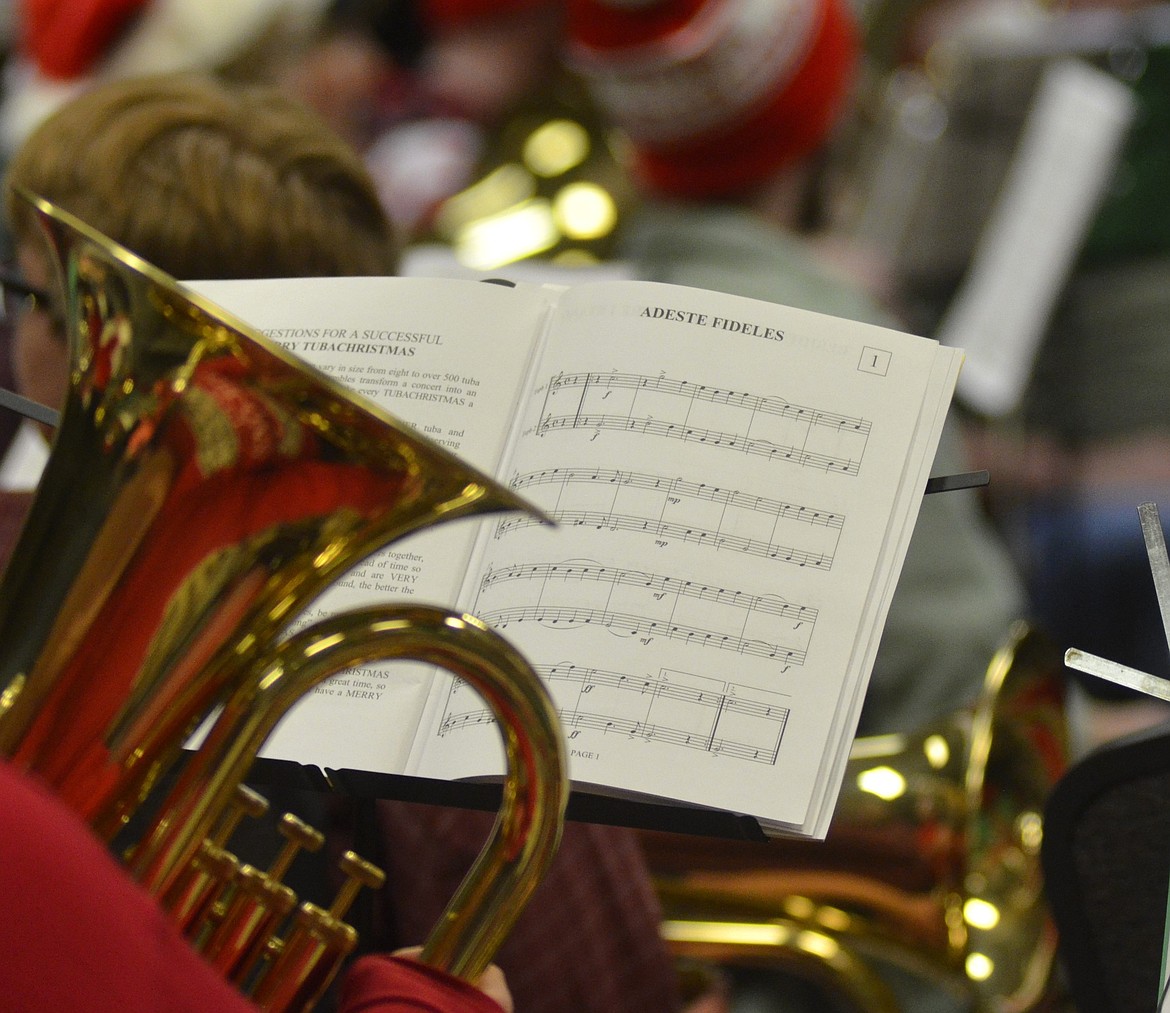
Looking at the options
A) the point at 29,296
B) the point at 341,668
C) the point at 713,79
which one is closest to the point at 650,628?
the point at 341,668

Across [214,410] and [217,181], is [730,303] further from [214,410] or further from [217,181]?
[217,181]

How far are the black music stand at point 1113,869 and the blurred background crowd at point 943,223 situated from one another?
594mm

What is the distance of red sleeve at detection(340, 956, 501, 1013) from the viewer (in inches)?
25.3

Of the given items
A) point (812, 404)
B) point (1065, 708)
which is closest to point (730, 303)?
point (812, 404)

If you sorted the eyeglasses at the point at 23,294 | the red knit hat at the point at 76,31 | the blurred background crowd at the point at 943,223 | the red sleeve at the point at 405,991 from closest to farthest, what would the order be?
the red sleeve at the point at 405,991 < the eyeglasses at the point at 23,294 < the blurred background crowd at the point at 943,223 < the red knit hat at the point at 76,31

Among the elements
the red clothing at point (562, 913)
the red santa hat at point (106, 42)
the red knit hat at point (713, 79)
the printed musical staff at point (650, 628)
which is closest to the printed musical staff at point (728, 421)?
the printed musical staff at point (650, 628)

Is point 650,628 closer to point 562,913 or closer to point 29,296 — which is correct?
point 562,913

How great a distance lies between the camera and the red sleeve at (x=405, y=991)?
643 millimetres

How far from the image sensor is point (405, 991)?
25.5 inches

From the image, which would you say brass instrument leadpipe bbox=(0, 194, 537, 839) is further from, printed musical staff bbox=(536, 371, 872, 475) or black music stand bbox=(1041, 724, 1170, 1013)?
black music stand bbox=(1041, 724, 1170, 1013)

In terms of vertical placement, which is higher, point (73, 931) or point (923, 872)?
point (923, 872)

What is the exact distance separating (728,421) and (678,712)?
0.17 meters

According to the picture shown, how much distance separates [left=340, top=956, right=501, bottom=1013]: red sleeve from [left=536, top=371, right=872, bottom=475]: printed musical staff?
320mm

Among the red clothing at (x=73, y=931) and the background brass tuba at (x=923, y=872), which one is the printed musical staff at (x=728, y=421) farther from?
the background brass tuba at (x=923, y=872)
